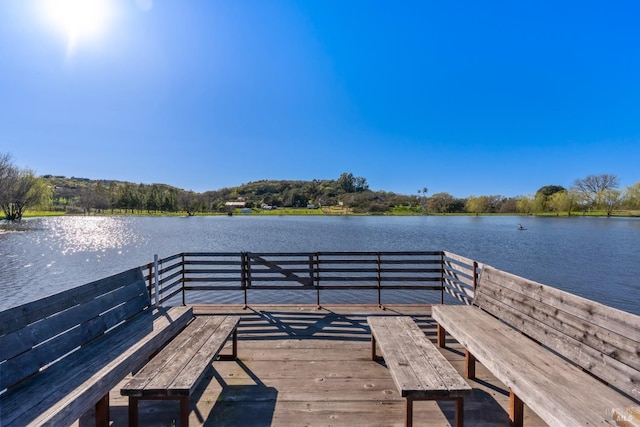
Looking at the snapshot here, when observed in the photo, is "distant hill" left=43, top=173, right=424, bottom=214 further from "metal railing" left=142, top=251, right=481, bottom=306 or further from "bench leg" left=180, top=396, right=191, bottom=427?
"bench leg" left=180, top=396, right=191, bottom=427

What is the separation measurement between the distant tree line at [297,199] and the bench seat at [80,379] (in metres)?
52.7

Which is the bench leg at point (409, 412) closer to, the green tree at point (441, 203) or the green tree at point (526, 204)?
the green tree at point (526, 204)

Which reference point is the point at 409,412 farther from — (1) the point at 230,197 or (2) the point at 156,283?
(1) the point at 230,197

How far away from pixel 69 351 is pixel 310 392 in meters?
2.12

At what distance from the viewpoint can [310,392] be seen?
2863mm

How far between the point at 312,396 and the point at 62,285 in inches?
529

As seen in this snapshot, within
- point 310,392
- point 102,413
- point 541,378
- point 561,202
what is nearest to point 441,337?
point 541,378

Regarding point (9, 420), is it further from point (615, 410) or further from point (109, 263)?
point (109, 263)

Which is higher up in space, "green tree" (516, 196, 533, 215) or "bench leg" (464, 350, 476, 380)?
"green tree" (516, 196, 533, 215)

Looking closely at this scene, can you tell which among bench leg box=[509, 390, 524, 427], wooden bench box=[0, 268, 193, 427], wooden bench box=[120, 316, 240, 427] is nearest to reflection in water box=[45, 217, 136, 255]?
wooden bench box=[0, 268, 193, 427]

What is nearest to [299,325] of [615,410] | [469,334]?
[469,334]

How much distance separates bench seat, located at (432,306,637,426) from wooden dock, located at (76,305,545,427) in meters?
0.56

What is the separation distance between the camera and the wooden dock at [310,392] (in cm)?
248

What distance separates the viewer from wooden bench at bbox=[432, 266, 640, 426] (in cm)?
176
